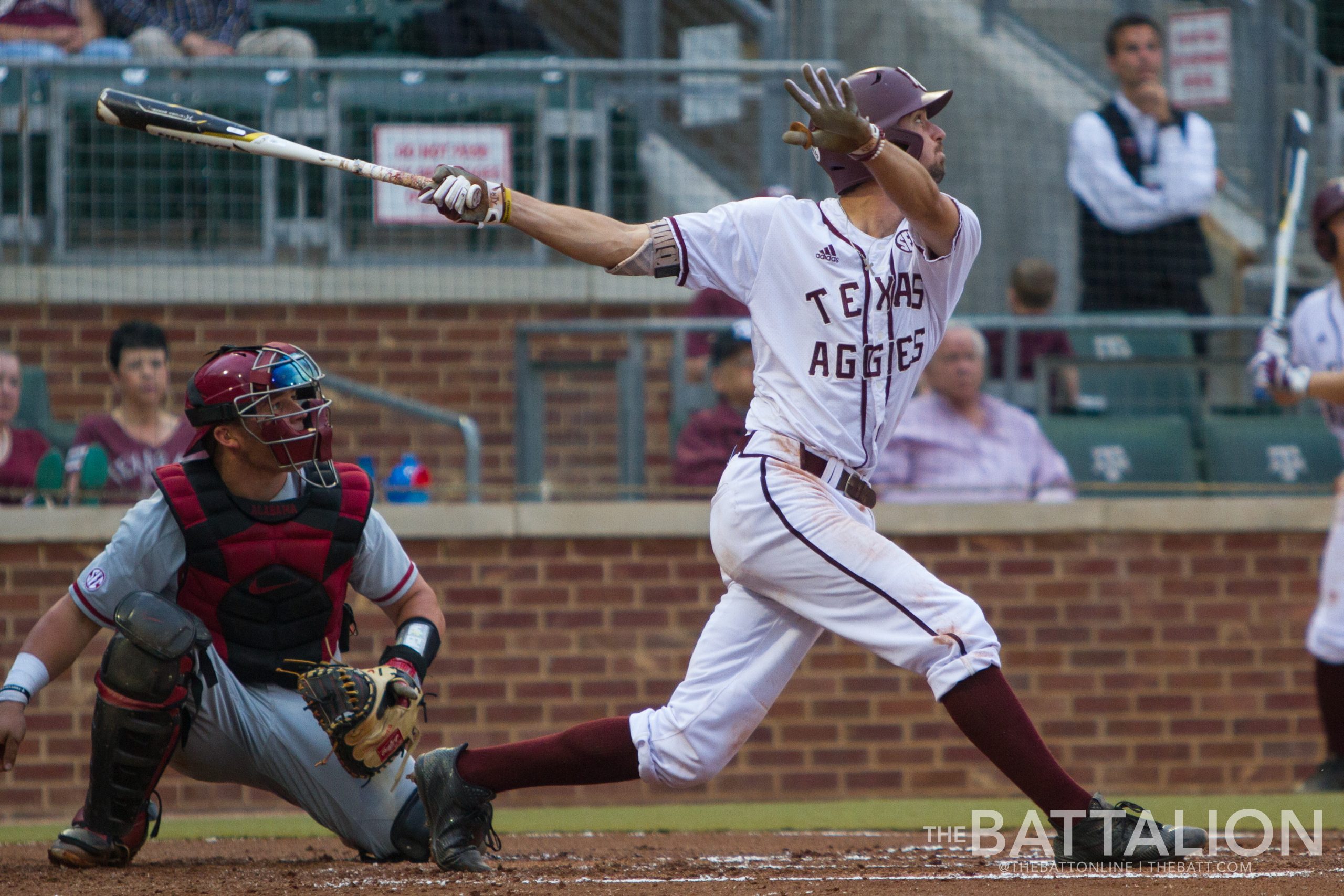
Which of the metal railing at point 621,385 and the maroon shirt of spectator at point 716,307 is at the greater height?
the maroon shirt of spectator at point 716,307

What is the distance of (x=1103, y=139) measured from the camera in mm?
7562

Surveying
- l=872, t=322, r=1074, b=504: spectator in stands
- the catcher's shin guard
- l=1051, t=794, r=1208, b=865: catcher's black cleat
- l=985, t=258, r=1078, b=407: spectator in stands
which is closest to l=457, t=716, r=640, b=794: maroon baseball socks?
the catcher's shin guard

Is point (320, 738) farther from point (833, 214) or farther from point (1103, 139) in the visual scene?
point (1103, 139)

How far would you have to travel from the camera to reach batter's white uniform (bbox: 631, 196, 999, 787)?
3443mm

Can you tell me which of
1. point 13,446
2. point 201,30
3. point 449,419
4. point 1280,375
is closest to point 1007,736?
point 1280,375

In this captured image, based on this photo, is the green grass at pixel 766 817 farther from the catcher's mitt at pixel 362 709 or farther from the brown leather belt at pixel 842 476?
the brown leather belt at pixel 842 476

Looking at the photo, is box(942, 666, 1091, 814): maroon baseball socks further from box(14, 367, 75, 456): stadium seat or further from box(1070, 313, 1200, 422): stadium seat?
box(14, 367, 75, 456): stadium seat

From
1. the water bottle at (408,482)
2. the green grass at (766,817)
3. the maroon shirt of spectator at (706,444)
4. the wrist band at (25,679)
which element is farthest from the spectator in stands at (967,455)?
the wrist band at (25,679)

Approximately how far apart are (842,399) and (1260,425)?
13.6 feet

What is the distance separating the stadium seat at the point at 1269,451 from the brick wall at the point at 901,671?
0.93 ft

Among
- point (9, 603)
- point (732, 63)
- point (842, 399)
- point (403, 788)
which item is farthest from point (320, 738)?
point (732, 63)

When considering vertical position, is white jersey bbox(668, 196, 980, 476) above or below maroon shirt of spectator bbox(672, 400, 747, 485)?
above

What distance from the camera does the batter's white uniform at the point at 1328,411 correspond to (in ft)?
19.4

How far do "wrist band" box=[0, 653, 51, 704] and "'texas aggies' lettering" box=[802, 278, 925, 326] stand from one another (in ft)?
6.74
